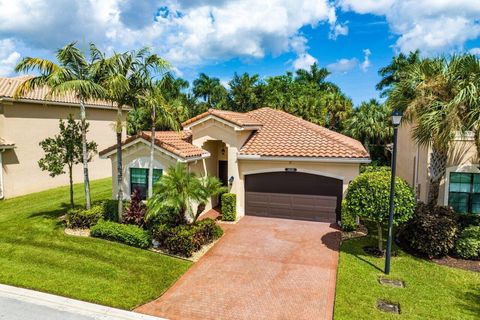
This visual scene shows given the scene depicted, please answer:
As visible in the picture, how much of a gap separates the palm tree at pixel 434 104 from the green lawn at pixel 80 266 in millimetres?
10215

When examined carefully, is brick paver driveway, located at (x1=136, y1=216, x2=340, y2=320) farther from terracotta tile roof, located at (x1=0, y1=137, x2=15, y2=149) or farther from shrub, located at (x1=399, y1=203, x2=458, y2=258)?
terracotta tile roof, located at (x1=0, y1=137, x2=15, y2=149)

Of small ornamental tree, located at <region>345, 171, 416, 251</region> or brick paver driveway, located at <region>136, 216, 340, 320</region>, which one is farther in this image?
small ornamental tree, located at <region>345, 171, 416, 251</region>

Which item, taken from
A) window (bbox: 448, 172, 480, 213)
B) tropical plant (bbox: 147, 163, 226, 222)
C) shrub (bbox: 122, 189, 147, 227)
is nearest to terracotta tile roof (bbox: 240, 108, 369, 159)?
window (bbox: 448, 172, 480, 213)

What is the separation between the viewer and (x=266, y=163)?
1748cm

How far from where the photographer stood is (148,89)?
14539 mm

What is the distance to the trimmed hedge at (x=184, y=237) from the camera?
12633mm

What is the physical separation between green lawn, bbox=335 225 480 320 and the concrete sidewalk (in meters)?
5.71

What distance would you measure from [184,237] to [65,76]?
854 centimetres

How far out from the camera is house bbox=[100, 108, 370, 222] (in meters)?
16.3

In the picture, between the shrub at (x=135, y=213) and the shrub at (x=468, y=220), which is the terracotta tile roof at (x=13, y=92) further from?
the shrub at (x=468, y=220)

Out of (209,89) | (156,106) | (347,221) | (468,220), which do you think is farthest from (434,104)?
(209,89)

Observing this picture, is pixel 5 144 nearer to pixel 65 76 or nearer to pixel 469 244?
pixel 65 76

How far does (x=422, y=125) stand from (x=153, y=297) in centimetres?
1112

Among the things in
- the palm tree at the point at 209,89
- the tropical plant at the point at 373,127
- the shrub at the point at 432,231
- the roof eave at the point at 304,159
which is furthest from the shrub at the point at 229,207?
the palm tree at the point at 209,89
